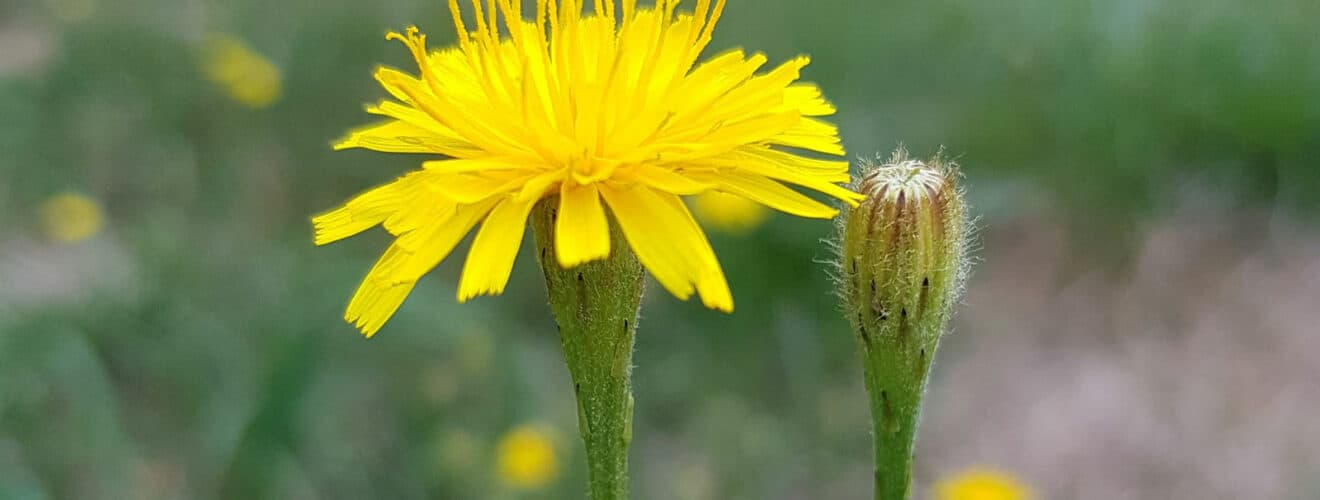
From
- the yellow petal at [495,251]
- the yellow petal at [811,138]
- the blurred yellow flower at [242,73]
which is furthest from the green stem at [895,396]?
the blurred yellow flower at [242,73]

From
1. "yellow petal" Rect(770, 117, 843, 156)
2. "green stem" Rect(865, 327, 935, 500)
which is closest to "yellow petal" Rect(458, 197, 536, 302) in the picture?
"yellow petal" Rect(770, 117, 843, 156)

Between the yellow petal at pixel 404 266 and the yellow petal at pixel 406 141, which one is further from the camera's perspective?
the yellow petal at pixel 406 141

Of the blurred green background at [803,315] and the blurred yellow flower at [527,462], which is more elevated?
the blurred green background at [803,315]

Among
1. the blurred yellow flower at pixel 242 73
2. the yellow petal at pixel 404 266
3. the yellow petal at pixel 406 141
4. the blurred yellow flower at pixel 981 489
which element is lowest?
the yellow petal at pixel 404 266

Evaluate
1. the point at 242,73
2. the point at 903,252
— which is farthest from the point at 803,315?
the point at 242,73

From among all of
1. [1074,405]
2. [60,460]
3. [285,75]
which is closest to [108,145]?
[285,75]

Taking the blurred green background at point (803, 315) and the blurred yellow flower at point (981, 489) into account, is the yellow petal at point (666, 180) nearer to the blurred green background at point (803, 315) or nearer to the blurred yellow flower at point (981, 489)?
the blurred green background at point (803, 315)
